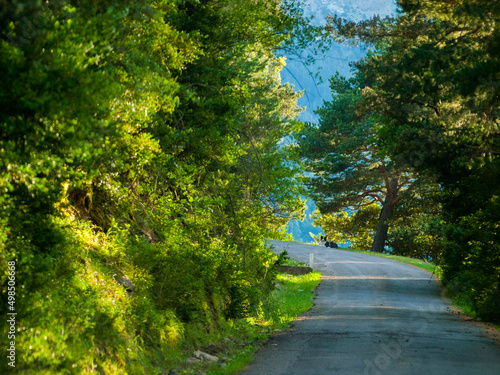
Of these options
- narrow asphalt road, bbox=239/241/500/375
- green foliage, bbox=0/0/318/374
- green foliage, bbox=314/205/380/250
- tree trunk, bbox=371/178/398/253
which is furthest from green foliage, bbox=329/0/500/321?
green foliage, bbox=314/205/380/250

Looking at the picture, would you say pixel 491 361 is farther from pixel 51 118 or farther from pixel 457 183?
pixel 51 118

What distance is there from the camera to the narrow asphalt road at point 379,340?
375 inches

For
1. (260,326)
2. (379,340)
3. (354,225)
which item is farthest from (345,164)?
(379,340)

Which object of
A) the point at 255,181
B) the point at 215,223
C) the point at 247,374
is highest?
the point at 255,181

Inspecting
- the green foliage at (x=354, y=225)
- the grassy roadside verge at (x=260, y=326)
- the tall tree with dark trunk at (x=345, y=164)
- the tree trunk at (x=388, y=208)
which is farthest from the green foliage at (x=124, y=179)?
the green foliage at (x=354, y=225)

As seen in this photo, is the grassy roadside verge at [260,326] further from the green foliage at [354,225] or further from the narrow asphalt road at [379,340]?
the green foliage at [354,225]

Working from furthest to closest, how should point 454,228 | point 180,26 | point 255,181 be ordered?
1. point 454,228
2. point 255,181
3. point 180,26

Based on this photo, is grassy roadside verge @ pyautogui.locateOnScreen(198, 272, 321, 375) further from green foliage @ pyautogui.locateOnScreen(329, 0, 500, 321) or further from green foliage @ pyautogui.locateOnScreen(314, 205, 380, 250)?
green foliage @ pyautogui.locateOnScreen(314, 205, 380, 250)

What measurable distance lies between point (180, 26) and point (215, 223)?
449 centimetres

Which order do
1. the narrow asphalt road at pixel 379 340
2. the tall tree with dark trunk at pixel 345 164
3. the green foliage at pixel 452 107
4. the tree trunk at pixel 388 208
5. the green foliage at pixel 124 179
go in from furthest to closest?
the tree trunk at pixel 388 208 → the tall tree with dark trunk at pixel 345 164 → the green foliage at pixel 452 107 → the narrow asphalt road at pixel 379 340 → the green foliage at pixel 124 179

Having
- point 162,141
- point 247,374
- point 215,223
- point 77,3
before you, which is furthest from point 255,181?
point 77,3

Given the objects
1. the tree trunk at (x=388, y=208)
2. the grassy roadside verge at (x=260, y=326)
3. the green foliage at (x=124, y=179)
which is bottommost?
the grassy roadside verge at (x=260, y=326)

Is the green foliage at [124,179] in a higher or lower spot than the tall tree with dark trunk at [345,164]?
lower

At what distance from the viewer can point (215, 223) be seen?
43.5 ft
